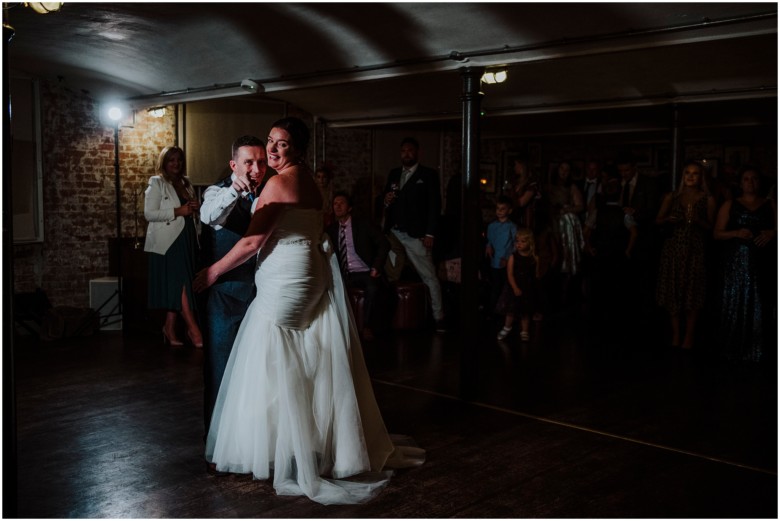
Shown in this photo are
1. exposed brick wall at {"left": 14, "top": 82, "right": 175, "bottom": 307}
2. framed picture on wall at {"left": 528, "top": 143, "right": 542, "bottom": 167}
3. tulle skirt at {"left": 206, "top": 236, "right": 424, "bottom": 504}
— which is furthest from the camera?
framed picture on wall at {"left": 528, "top": 143, "right": 542, "bottom": 167}

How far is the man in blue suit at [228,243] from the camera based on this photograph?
13.4 feet

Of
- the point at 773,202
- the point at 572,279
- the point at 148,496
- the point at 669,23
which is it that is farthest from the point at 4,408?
the point at 572,279

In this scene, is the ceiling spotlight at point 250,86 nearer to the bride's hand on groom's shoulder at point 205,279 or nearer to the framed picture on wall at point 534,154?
the bride's hand on groom's shoulder at point 205,279

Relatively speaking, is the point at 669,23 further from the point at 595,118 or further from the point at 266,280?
the point at 595,118

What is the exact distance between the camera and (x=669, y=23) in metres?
4.72

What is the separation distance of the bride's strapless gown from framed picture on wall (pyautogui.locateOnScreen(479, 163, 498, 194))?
34.7ft

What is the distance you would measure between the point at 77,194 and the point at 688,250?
20.2 ft

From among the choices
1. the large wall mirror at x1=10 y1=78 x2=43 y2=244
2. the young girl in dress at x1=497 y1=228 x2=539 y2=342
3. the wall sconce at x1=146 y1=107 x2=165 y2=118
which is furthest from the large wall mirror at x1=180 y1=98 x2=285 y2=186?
the young girl in dress at x1=497 y1=228 x2=539 y2=342

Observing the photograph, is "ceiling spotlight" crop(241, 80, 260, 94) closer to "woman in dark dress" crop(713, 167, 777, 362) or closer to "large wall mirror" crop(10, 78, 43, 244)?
"large wall mirror" crop(10, 78, 43, 244)

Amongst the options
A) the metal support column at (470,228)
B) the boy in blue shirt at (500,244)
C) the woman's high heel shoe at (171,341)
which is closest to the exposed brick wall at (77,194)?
the woman's high heel shoe at (171,341)

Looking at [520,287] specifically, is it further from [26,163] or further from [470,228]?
[26,163]

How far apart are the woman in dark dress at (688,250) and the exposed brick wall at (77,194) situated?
5.64 metres

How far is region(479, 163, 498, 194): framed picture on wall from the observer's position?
47.5 ft

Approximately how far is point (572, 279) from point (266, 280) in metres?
6.86
